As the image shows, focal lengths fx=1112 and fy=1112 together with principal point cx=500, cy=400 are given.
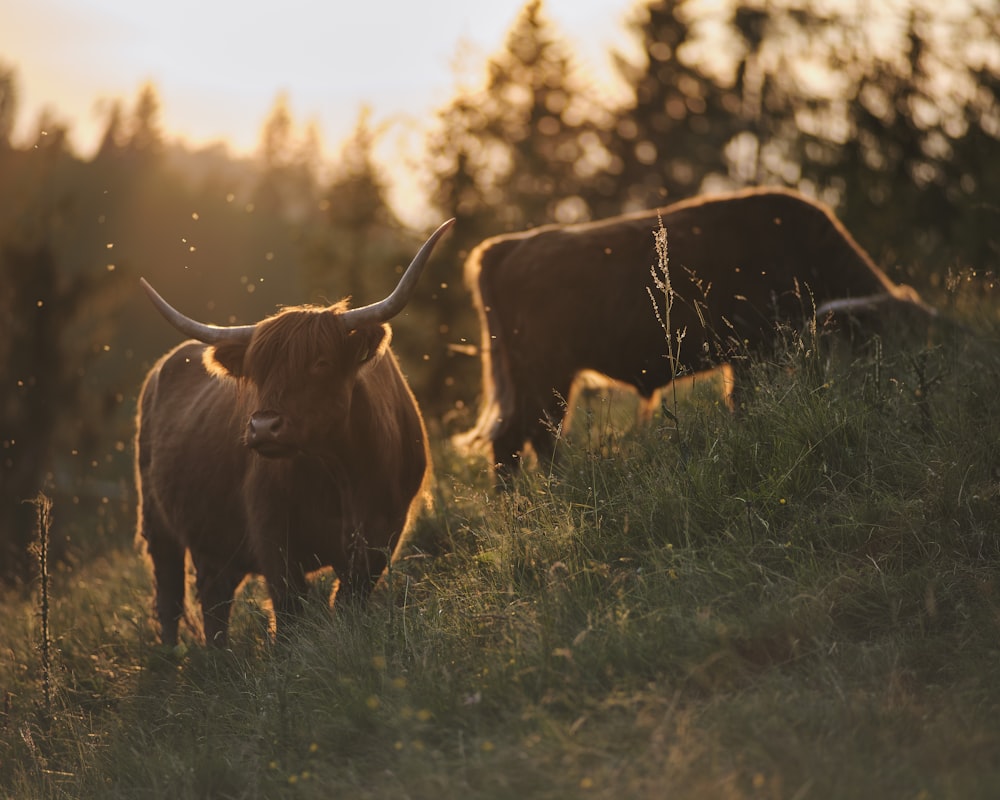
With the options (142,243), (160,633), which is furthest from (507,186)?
(142,243)

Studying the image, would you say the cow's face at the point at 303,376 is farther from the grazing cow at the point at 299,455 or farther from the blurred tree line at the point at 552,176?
the blurred tree line at the point at 552,176

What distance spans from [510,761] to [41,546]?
2.96 m

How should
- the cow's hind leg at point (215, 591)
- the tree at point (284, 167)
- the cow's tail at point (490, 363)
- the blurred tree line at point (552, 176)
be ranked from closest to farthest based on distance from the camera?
the cow's hind leg at point (215, 591) → the cow's tail at point (490, 363) → the blurred tree line at point (552, 176) → the tree at point (284, 167)

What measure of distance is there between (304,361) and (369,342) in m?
0.39

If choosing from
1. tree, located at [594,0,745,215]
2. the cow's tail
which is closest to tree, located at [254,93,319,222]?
tree, located at [594,0,745,215]

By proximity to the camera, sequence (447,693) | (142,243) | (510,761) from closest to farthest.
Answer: (510,761), (447,693), (142,243)

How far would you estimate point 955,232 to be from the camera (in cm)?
1608

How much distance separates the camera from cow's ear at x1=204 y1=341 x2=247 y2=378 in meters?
5.50

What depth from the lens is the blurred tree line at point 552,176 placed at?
16547 millimetres

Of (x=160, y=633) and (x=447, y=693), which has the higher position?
(x=447, y=693)

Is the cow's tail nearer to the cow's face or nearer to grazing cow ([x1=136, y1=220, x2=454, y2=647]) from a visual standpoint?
grazing cow ([x1=136, y1=220, x2=454, y2=647])

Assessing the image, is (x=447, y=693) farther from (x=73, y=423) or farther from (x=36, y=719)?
(x=73, y=423)

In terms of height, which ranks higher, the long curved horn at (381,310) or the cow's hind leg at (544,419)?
the long curved horn at (381,310)

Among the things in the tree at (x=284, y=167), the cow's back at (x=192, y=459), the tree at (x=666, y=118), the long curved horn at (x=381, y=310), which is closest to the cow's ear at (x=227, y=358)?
A: the cow's back at (x=192, y=459)
